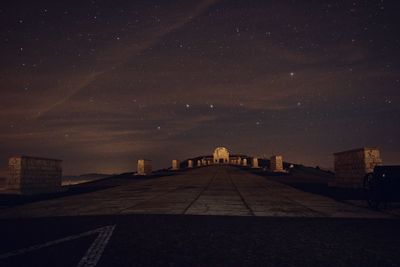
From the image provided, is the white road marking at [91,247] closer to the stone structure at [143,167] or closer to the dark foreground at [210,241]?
the dark foreground at [210,241]

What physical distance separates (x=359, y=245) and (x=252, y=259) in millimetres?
2072

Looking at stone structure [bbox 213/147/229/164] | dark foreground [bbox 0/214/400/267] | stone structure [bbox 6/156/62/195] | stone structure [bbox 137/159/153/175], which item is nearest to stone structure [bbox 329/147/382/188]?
dark foreground [bbox 0/214/400/267]

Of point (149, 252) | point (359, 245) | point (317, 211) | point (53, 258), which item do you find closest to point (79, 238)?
point (53, 258)

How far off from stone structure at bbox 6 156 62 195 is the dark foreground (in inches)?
299

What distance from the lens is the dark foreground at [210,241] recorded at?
4.58m

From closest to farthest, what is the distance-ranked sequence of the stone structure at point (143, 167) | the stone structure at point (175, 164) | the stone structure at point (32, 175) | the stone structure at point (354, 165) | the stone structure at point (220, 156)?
the stone structure at point (32, 175)
the stone structure at point (354, 165)
the stone structure at point (143, 167)
the stone structure at point (175, 164)
the stone structure at point (220, 156)

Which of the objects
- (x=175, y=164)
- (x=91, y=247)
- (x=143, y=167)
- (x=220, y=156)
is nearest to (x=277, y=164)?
(x=143, y=167)

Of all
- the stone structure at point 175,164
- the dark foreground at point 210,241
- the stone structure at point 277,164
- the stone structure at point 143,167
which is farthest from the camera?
the stone structure at point 175,164

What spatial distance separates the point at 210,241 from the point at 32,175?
42.5 feet

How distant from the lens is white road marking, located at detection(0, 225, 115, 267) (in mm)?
4500

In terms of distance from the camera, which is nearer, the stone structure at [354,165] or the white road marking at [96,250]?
the white road marking at [96,250]

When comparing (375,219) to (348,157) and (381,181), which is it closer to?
(381,181)

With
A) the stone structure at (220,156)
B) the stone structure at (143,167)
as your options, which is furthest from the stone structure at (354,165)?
the stone structure at (220,156)

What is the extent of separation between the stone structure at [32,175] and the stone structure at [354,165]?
611 inches
